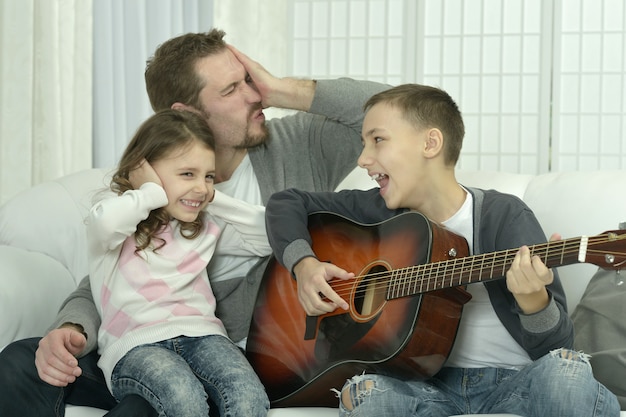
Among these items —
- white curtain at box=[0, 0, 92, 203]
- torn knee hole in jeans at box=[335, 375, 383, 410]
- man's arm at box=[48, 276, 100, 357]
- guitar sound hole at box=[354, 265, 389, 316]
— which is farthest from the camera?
white curtain at box=[0, 0, 92, 203]

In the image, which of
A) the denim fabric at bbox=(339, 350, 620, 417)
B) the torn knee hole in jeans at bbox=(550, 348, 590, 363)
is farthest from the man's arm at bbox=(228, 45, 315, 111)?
the torn knee hole in jeans at bbox=(550, 348, 590, 363)

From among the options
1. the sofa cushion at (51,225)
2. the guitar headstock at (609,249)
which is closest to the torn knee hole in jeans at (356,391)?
the guitar headstock at (609,249)

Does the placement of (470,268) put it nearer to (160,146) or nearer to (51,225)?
(160,146)

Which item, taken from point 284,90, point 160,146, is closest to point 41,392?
point 160,146

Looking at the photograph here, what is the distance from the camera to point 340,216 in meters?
2.03

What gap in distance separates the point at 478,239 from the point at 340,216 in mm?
324

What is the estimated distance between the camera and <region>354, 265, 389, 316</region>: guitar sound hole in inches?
71.2

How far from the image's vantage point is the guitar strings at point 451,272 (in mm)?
1522

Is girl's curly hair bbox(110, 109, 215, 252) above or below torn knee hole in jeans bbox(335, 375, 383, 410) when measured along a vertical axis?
above

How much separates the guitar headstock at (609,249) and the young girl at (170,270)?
0.70 metres

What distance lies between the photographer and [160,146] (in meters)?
2.06

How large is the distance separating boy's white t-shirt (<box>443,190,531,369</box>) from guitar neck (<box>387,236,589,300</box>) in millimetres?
165

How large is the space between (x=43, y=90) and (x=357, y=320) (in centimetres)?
178

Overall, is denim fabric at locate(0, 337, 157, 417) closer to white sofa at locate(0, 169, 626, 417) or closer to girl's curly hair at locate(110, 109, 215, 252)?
white sofa at locate(0, 169, 626, 417)
